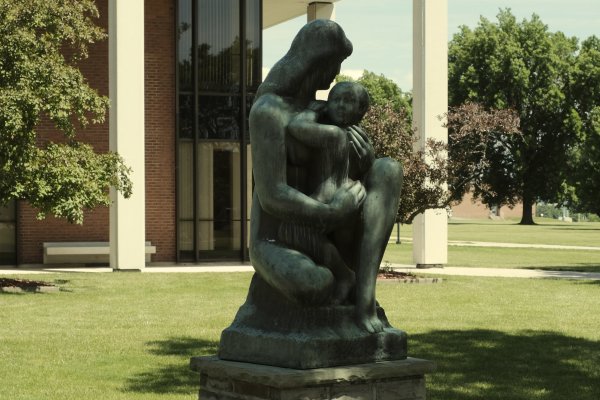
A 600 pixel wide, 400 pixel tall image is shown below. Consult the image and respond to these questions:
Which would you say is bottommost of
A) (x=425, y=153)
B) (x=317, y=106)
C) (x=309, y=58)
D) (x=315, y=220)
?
(x=315, y=220)

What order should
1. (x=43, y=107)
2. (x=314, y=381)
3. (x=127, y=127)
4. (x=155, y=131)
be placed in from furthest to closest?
(x=155, y=131) → (x=127, y=127) → (x=43, y=107) → (x=314, y=381)

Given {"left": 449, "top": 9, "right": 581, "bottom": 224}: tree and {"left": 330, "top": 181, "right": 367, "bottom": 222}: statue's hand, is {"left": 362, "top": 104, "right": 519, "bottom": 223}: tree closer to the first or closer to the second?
{"left": 330, "top": 181, "right": 367, "bottom": 222}: statue's hand

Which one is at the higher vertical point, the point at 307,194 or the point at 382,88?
the point at 382,88

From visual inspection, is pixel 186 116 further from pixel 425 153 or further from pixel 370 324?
pixel 370 324

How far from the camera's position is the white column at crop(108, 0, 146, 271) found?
26.1m

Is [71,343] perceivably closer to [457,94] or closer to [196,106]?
[196,106]

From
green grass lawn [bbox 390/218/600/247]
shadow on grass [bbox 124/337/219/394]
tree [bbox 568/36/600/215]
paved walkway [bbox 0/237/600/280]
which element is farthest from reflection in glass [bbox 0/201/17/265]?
→ tree [bbox 568/36/600/215]

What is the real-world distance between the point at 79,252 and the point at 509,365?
1712 cm

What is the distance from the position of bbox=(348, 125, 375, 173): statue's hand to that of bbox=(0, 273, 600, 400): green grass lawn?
4475mm

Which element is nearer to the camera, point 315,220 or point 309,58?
point 315,220

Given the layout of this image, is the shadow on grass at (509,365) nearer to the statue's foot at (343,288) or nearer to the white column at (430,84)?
the statue's foot at (343,288)

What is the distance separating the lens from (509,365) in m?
12.8

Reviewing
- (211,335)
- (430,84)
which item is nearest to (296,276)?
(211,335)

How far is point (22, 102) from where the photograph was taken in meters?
20.0
